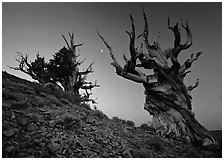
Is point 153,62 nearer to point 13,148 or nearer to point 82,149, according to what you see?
point 82,149

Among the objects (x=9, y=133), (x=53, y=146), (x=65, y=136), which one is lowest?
(x=53, y=146)

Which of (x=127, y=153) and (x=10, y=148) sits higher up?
(x=10, y=148)

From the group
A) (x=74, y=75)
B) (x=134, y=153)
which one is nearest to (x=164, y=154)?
(x=134, y=153)

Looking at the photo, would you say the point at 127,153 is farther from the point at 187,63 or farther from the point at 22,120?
the point at 187,63

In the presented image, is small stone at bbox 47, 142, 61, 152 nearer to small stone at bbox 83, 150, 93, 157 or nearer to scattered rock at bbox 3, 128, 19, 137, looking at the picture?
small stone at bbox 83, 150, 93, 157

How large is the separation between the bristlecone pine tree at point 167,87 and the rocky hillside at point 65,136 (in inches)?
27.4

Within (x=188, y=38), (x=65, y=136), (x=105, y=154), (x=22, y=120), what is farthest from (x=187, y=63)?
(x=22, y=120)

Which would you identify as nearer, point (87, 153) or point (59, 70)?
point (87, 153)

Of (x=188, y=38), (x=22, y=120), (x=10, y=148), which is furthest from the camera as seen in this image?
(x=188, y=38)

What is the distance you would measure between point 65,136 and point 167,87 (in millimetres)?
5567

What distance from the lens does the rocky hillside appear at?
536 centimetres

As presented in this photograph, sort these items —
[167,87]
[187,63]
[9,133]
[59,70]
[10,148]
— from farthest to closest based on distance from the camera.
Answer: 1. [59,70]
2. [187,63]
3. [167,87]
4. [9,133]
5. [10,148]

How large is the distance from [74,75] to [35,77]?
11.4 feet

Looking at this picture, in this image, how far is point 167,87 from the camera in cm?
989
